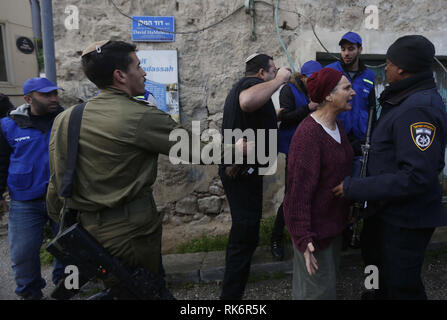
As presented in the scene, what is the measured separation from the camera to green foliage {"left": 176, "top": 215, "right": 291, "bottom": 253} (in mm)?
3445

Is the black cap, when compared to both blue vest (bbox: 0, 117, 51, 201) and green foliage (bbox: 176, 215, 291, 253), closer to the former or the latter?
green foliage (bbox: 176, 215, 291, 253)

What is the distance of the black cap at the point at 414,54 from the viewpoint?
1781 millimetres

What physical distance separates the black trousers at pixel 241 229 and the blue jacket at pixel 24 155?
1.55m


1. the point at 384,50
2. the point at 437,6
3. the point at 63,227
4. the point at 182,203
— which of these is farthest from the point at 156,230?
the point at 437,6

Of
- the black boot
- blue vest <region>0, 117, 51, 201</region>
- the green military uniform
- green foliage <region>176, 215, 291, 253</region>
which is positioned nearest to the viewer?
the green military uniform

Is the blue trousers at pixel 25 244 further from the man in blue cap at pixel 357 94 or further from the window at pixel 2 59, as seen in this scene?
the window at pixel 2 59

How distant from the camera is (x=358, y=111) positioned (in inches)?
112

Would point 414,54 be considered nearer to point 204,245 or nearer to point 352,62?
point 352,62

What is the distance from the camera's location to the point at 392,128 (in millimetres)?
1771

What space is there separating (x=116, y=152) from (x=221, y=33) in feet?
8.46

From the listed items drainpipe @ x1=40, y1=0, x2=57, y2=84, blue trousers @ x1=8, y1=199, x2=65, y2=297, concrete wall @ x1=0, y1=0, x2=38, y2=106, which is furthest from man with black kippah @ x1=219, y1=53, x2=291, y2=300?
concrete wall @ x1=0, y1=0, x2=38, y2=106

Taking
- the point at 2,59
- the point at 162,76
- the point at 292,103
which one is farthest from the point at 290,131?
the point at 2,59

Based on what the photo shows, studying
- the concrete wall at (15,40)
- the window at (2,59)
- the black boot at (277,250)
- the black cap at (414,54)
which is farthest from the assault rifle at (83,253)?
the window at (2,59)

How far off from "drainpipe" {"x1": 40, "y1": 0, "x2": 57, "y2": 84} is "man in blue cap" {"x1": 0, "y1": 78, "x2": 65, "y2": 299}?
833 mm
